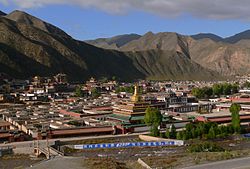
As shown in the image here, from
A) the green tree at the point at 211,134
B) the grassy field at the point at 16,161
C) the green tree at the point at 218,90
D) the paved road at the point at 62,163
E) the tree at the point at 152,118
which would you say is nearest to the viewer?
the paved road at the point at 62,163

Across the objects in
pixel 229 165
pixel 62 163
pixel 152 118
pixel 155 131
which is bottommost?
pixel 62 163

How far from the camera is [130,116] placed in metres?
57.0

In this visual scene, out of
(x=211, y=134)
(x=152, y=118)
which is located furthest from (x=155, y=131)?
(x=211, y=134)

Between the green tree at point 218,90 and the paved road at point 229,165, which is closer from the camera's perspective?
the paved road at point 229,165

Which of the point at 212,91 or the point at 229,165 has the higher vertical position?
the point at 212,91

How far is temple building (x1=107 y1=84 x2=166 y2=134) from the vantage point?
51.9m

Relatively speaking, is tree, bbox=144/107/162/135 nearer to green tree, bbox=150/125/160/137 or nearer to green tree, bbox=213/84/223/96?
green tree, bbox=150/125/160/137

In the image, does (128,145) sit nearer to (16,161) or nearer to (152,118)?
(152,118)

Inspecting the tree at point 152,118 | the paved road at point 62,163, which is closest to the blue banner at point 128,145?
the paved road at point 62,163

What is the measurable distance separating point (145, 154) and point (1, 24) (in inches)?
5354

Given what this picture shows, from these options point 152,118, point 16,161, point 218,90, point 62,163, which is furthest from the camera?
point 218,90

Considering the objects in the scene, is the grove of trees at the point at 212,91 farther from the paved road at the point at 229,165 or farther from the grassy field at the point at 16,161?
the paved road at the point at 229,165

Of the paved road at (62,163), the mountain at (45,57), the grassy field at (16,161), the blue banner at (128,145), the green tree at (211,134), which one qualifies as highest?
the mountain at (45,57)

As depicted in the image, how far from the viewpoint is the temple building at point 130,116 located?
170 ft
